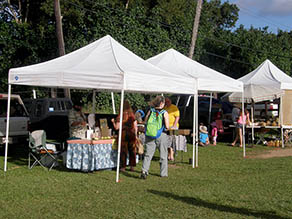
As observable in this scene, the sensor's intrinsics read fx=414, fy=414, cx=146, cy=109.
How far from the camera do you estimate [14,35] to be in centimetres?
2530

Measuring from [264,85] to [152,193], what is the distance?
10519mm

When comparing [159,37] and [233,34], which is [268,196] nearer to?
[159,37]

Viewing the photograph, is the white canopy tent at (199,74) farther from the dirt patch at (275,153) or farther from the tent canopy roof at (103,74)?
the dirt patch at (275,153)

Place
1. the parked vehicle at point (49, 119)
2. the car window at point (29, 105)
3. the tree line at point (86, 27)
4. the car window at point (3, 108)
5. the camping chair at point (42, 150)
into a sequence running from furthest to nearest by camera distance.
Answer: the tree line at point (86, 27)
the car window at point (29, 105)
the parked vehicle at point (49, 119)
the car window at point (3, 108)
the camping chair at point (42, 150)

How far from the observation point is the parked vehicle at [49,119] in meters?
15.7

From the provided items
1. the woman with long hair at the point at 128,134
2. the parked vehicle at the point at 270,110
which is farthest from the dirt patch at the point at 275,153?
the woman with long hair at the point at 128,134

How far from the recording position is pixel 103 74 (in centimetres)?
866

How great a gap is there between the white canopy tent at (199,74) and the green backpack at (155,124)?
209 cm

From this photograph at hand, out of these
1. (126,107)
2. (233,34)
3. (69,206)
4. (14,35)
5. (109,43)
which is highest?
(233,34)

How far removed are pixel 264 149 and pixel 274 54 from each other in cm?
2363

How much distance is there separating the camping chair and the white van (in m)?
1.84

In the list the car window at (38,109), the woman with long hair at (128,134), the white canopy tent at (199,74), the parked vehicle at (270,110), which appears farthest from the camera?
the parked vehicle at (270,110)

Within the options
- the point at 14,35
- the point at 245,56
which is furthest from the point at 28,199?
the point at 245,56

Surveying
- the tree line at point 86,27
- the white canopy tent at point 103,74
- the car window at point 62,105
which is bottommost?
the car window at point 62,105
